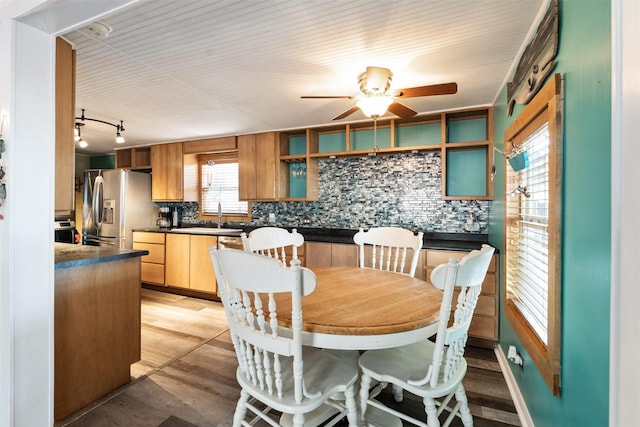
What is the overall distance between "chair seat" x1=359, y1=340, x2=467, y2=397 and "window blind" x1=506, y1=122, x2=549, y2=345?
0.53 m

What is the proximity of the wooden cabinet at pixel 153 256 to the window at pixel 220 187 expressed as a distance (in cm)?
75

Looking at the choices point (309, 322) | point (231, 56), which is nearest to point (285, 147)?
point (231, 56)

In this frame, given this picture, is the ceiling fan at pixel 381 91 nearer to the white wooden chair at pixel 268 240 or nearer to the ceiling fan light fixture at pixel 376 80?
the ceiling fan light fixture at pixel 376 80

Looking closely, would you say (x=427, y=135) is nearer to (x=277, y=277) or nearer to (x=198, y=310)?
(x=277, y=277)

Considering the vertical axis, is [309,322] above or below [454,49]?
below

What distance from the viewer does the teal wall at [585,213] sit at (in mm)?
902

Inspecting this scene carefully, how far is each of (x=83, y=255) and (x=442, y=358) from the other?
7.15ft

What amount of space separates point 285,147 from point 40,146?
9.73 ft

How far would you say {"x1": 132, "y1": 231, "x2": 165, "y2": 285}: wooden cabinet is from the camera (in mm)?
4527

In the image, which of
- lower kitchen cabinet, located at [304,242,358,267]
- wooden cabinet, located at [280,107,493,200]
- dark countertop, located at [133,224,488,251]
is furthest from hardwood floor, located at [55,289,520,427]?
wooden cabinet, located at [280,107,493,200]

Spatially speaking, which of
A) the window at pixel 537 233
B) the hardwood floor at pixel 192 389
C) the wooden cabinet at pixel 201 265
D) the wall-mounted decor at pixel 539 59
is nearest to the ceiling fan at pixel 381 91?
the wall-mounted decor at pixel 539 59

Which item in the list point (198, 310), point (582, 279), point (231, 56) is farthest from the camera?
point (198, 310)

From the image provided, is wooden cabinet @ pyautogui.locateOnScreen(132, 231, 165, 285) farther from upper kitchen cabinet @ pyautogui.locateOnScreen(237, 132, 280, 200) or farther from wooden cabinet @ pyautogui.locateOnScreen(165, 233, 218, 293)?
upper kitchen cabinet @ pyautogui.locateOnScreen(237, 132, 280, 200)

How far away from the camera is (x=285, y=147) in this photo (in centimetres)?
426
